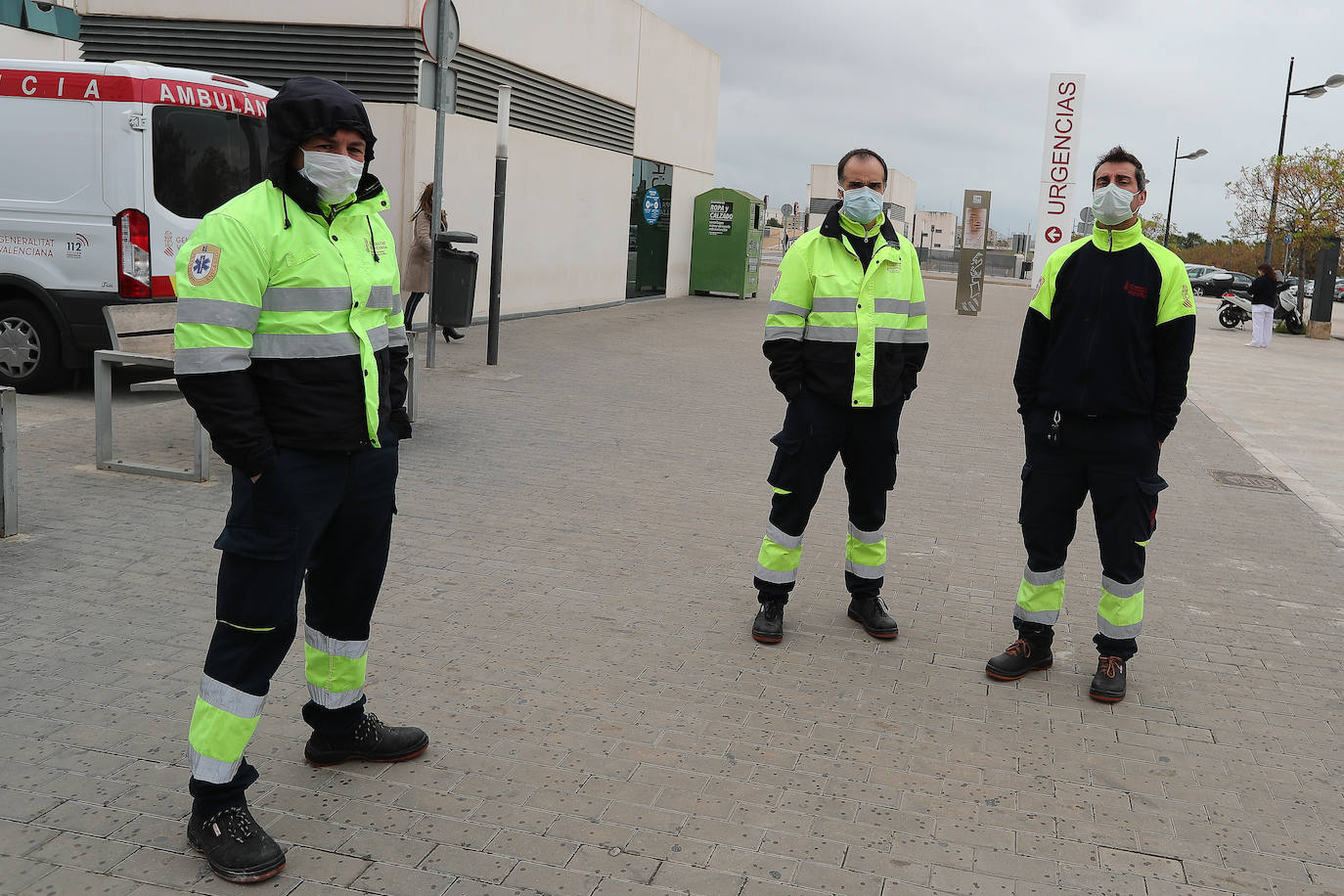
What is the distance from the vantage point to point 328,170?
3.21 meters

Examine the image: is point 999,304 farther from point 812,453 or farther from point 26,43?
point 812,453

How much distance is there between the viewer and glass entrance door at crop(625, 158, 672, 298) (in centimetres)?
2458

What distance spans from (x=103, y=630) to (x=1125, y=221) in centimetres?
428

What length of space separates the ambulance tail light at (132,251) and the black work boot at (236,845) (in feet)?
23.9

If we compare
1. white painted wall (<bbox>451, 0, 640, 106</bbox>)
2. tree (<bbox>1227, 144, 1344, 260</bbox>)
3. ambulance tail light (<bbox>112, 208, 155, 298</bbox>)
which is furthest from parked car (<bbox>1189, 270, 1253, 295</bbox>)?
ambulance tail light (<bbox>112, 208, 155, 298</bbox>)

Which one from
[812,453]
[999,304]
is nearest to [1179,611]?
[812,453]

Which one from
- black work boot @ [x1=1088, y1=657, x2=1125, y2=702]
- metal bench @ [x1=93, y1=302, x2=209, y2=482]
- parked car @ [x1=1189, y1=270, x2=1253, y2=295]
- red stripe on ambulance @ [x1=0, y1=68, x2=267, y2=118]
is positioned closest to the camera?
black work boot @ [x1=1088, y1=657, x2=1125, y2=702]

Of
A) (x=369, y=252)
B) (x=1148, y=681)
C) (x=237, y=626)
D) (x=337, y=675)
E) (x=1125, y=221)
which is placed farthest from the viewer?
(x=1148, y=681)

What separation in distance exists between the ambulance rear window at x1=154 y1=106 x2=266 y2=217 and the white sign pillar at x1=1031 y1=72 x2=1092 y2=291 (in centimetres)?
1087

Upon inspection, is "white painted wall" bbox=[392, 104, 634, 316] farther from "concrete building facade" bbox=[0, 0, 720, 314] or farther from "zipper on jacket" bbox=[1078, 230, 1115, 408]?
"zipper on jacket" bbox=[1078, 230, 1115, 408]

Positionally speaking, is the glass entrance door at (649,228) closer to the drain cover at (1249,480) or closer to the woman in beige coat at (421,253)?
the woman in beige coat at (421,253)

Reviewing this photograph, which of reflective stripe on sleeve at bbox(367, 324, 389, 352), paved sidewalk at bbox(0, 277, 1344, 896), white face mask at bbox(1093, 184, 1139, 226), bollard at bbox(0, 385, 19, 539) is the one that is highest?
white face mask at bbox(1093, 184, 1139, 226)

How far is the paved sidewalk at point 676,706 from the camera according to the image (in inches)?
132

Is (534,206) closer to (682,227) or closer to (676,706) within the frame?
(682,227)
